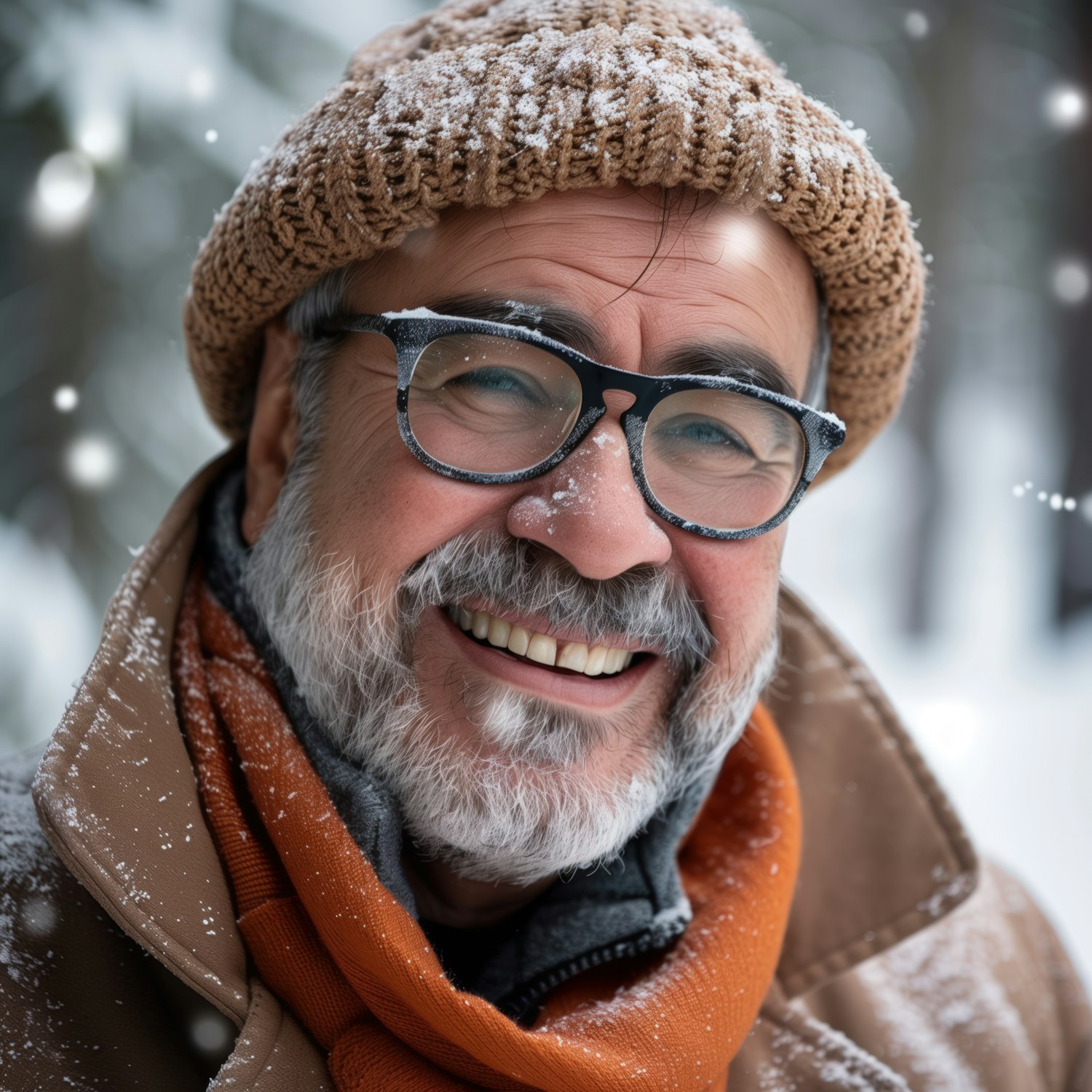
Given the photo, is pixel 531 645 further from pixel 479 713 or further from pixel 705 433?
pixel 705 433

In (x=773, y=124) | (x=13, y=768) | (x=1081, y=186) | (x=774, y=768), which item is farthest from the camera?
(x=1081, y=186)

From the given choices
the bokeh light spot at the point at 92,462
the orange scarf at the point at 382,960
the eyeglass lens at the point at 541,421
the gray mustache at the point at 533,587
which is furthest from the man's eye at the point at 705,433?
the bokeh light spot at the point at 92,462

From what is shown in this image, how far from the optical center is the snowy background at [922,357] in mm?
3484

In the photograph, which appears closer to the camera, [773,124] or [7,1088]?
[7,1088]

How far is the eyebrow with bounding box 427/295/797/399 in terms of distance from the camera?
4.98 ft

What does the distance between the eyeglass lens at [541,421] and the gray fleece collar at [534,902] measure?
0.52 meters

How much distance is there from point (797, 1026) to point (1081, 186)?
5.28 meters

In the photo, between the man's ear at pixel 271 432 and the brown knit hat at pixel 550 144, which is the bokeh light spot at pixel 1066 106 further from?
the man's ear at pixel 271 432

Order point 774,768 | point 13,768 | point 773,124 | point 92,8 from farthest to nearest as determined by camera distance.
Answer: point 92,8 → point 774,768 → point 13,768 → point 773,124

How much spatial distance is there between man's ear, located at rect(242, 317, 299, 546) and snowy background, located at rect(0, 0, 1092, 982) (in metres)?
1.08

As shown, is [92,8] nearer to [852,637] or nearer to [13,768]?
[13,768]

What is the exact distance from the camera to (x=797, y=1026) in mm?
1781

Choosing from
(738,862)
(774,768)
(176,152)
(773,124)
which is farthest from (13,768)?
(176,152)

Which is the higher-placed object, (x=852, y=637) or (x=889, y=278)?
(x=889, y=278)
